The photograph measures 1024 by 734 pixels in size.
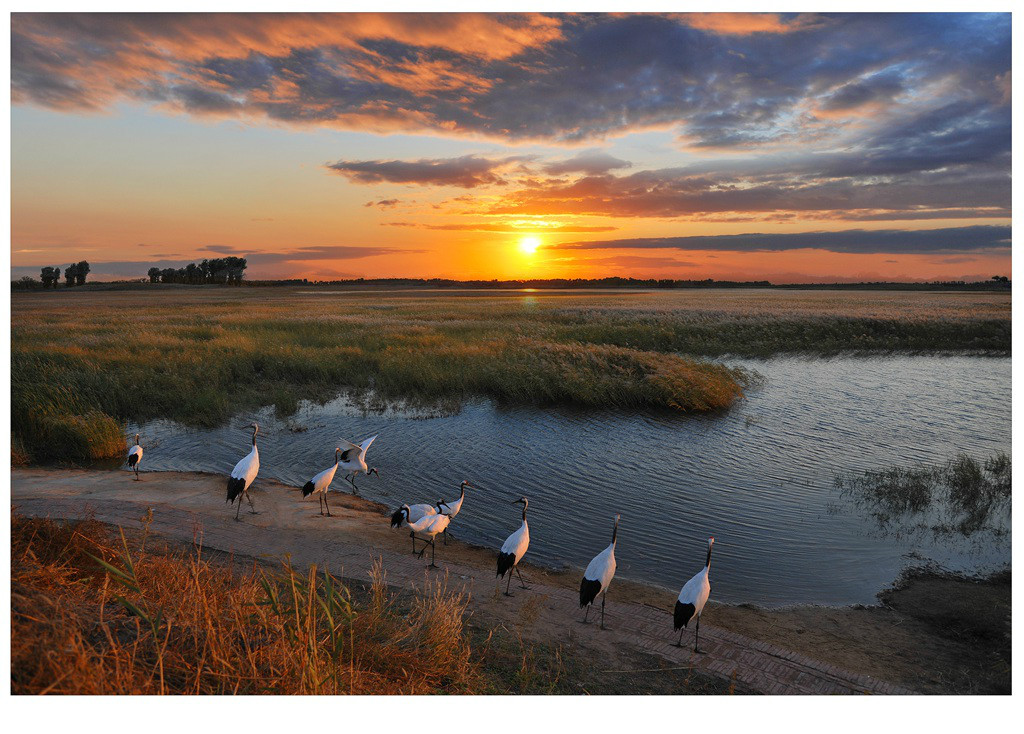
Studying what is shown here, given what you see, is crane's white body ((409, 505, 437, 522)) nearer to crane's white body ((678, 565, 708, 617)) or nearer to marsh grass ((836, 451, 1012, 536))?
crane's white body ((678, 565, 708, 617))

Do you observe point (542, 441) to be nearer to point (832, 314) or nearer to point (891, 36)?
point (891, 36)

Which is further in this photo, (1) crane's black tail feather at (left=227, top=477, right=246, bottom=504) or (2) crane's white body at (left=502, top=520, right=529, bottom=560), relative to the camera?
(1) crane's black tail feather at (left=227, top=477, right=246, bottom=504)

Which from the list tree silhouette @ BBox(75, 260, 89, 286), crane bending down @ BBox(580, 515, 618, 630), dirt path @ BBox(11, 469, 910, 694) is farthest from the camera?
tree silhouette @ BBox(75, 260, 89, 286)

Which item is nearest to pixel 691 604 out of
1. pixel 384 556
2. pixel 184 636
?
pixel 384 556

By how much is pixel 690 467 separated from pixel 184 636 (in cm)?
1248

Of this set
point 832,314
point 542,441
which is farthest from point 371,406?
point 832,314

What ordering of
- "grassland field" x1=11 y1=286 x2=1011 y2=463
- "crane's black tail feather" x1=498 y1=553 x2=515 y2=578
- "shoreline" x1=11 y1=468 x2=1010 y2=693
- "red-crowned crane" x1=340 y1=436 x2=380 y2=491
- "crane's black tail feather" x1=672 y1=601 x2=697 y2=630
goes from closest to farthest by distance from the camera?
1. "crane's black tail feather" x1=672 y1=601 x2=697 y2=630
2. "shoreline" x1=11 y1=468 x2=1010 y2=693
3. "crane's black tail feather" x1=498 y1=553 x2=515 y2=578
4. "red-crowned crane" x1=340 y1=436 x2=380 y2=491
5. "grassland field" x1=11 y1=286 x2=1011 y2=463

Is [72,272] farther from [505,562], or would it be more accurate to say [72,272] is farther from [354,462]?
[505,562]

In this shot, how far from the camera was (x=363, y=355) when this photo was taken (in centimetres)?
2842

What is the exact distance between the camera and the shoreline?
7016mm

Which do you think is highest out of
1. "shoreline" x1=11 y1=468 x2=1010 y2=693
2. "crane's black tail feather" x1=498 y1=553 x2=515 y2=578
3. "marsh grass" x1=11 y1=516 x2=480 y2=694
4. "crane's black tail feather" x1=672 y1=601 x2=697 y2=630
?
"marsh grass" x1=11 y1=516 x2=480 y2=694

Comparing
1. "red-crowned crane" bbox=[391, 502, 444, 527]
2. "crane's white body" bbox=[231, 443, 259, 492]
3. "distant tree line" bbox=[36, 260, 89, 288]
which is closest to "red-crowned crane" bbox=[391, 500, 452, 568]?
"red-crowned crane" bbox=[391, 502, 444, 527]

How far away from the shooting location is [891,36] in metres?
8.26

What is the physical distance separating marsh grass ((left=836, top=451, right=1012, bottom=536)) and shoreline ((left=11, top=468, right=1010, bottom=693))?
8.12 ft
